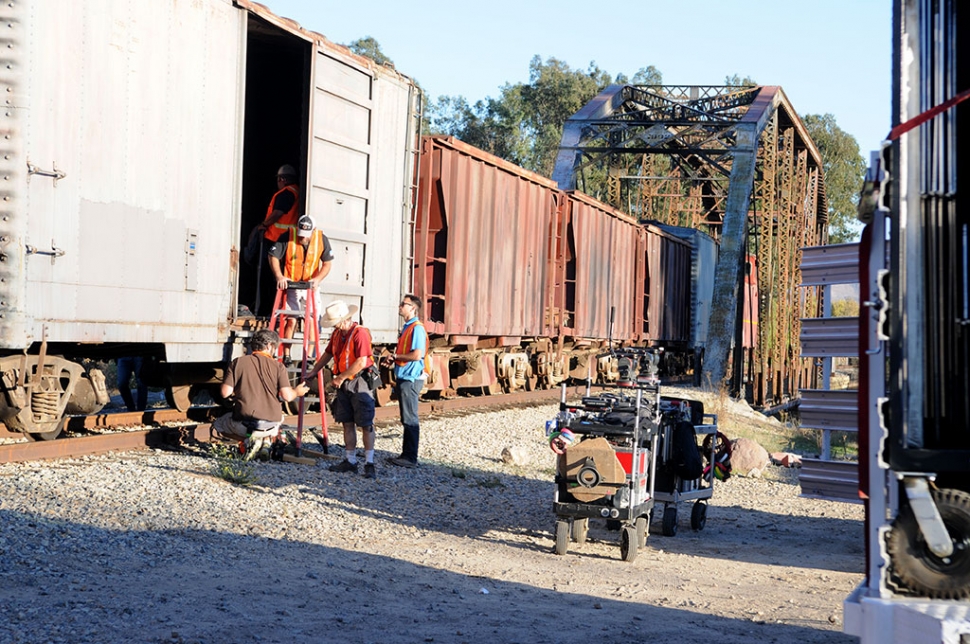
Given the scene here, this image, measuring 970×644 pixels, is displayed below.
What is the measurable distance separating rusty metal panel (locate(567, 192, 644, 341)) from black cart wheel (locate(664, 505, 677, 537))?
1325cm

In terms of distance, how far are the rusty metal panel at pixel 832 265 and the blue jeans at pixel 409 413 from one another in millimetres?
6289


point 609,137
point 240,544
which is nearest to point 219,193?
point 240,544

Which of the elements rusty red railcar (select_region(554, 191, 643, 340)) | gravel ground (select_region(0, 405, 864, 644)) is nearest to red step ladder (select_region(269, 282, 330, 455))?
gravel ground (select_region(0, 405, 864, 644))

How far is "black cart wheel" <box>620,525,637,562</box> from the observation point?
7.34 meters

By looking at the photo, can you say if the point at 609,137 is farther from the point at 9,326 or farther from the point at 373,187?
the point at 9,326

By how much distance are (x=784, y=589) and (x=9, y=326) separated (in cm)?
551

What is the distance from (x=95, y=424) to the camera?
35.5 ft

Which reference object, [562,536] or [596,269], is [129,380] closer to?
[562,536]

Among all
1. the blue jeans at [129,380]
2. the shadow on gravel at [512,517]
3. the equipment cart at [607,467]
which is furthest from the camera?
the blue jeans at [129,380]

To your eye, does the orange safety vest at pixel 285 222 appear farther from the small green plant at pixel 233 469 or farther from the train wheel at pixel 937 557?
the train wheel at pixel 937 557

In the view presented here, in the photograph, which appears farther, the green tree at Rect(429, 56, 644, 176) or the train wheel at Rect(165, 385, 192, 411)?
the green tree at Rect(429, 56, 644, 176)

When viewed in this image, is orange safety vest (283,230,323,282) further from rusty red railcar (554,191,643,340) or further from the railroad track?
rusty red railcar (554,191,643,340)

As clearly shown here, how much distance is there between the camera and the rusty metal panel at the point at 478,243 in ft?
49.1

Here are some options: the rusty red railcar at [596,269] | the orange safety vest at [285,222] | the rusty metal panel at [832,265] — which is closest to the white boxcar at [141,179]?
the orange safety vest at [285,222]
